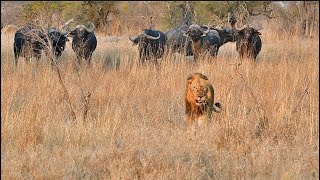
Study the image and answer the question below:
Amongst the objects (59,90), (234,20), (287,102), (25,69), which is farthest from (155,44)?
(287,102)

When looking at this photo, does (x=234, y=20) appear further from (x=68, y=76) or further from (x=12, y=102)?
(x=12, y=102)

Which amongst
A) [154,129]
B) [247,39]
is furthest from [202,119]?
[247,39]

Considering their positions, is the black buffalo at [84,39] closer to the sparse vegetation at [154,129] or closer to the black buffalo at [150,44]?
the black buffalo at [150,44]

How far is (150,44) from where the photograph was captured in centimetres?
1206

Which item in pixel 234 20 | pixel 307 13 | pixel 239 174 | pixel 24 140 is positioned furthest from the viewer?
pixel 307 13

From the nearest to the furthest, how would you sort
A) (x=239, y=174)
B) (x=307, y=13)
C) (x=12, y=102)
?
(x=239, y=174), (x=12, y=102), (x=307, y=13)

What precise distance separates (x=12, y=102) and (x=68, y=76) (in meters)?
2.00

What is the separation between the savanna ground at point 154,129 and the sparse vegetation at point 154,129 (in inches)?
0.4

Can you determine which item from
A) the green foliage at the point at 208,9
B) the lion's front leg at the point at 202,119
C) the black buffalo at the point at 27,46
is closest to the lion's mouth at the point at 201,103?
the lion's front leg at the point at 202,119

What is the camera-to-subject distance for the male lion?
5730 mm

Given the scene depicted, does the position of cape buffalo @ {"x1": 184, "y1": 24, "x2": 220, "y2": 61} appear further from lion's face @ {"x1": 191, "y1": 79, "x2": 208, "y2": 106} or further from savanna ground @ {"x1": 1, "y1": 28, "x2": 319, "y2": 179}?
lion's face @ {"x1": 191, "y1": 79, "x2": 208, "y2": 106}

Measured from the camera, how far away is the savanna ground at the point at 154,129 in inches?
177

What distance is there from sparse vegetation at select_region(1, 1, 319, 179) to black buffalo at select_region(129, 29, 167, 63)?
8.47ft

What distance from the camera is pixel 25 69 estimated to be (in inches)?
338
